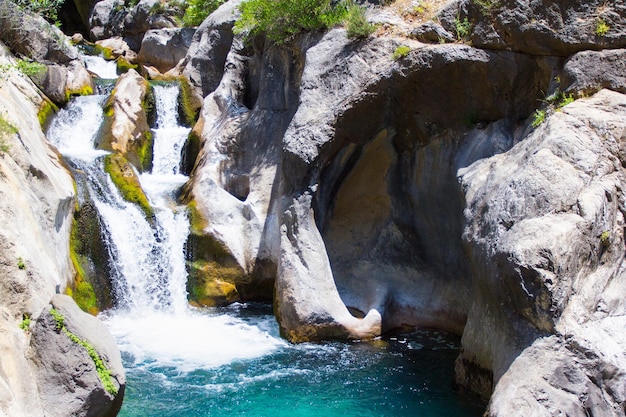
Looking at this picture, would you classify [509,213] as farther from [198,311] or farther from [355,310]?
[198,311]

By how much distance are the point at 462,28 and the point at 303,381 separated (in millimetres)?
6732

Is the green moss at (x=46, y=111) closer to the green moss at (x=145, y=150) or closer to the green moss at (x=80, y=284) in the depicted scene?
the green moss at (x=145, y=150)

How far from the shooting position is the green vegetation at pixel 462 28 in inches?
443

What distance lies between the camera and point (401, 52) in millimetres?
11531

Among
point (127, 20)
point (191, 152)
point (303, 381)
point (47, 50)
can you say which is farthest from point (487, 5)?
point (127, 20)

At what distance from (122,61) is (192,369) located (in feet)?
51.2

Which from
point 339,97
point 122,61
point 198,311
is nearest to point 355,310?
point 198,311

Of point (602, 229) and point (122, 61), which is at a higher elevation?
point (122, 61)

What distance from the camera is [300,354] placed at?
1090cm

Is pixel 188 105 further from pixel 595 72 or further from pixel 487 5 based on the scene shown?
pixel 595 72

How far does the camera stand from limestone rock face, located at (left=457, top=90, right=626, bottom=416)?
7.06 metres

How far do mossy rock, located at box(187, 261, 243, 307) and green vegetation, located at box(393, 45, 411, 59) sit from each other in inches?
222

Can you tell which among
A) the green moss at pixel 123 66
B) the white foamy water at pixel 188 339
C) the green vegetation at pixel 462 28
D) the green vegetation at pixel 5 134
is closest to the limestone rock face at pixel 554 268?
the green vegetation at pixel 462 28

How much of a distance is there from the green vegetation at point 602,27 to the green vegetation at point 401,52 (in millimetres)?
3171
